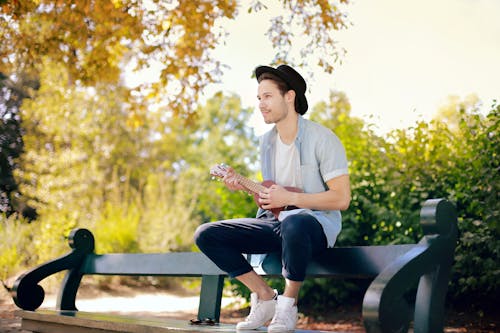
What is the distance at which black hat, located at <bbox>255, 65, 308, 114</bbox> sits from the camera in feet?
10.3

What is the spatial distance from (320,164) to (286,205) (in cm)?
24

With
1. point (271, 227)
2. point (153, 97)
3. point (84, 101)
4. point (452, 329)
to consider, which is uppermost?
point (84, 101)

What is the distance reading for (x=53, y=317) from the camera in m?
3.73

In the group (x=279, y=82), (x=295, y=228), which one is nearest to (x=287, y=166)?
(x=279, y=82)

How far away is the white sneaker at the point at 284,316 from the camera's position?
267cm

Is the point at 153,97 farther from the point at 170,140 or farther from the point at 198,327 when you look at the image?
the point at 170,140

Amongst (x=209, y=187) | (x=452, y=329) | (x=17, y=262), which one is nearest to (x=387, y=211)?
(x=452, y=329)

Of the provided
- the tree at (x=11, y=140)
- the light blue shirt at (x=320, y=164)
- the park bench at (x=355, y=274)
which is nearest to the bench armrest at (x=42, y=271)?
the park bench at (x=355, y=274)

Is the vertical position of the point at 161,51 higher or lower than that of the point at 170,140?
lower

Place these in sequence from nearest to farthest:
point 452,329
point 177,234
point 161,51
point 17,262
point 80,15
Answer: point 452,329
point 80,15
point 161,51
point 17,262
point 177,234

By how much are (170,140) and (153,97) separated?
21855 millimetres

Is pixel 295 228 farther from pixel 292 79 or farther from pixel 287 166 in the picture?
pixel 292 79

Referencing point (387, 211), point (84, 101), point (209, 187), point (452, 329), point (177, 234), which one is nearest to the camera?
point (452, 329)

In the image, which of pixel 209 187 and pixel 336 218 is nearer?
pixel 336 218
